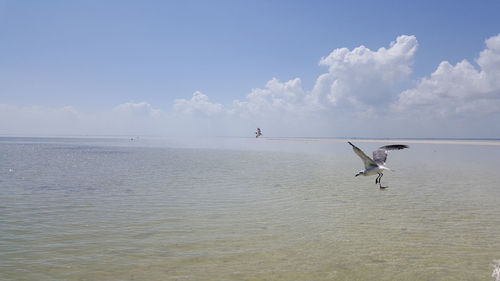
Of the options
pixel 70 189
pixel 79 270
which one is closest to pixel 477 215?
pixel 79 270

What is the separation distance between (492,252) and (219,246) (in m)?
8.29

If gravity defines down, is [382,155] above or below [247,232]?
above

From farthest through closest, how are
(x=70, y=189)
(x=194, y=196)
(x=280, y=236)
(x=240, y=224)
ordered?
(x=70, y=189), (x=194, y=196), (x=240, y=224), (x=280, y=236)

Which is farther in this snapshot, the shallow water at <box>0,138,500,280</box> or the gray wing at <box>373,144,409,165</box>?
the gray wing at <box>373,144,409,165</box>

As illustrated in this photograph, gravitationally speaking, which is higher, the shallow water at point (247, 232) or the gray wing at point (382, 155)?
the gray wing at point (382, 155)

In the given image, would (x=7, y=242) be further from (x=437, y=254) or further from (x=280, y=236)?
(x=437, y=254)

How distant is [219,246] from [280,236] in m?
2.34

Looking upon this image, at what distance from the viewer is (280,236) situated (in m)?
12.5

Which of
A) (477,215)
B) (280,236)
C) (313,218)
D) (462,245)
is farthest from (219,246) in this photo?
(477,215)

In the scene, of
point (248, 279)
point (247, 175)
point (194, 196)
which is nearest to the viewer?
point (248, 279)

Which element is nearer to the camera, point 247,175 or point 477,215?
point 477,215

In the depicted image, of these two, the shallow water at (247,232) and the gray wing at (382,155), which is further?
the gray wing at (382,155)

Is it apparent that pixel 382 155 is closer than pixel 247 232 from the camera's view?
No

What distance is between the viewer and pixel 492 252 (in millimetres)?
10719
